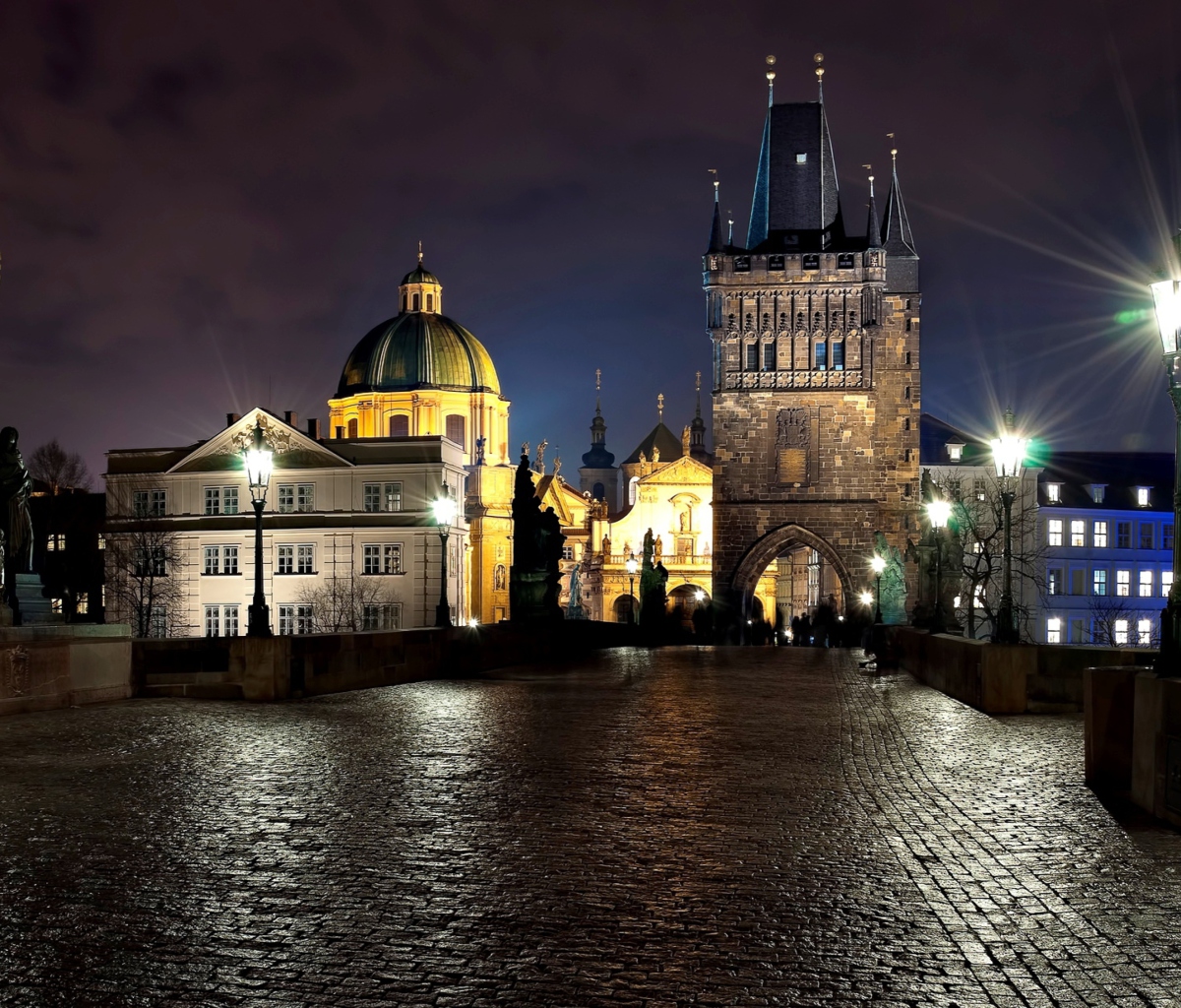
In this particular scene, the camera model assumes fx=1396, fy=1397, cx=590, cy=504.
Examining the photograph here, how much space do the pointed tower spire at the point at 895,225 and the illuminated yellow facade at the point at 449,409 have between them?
A: 32810mm

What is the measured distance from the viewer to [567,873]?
712 centimetres

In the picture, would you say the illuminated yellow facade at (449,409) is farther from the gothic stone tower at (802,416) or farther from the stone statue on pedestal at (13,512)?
the stone statue on pedestal at (13,512)

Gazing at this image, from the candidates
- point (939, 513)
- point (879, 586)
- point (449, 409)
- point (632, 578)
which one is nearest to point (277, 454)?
point (632, 578)

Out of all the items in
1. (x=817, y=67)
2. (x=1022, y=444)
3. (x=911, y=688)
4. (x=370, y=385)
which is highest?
(x=817, y=67)

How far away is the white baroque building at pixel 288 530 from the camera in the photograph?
69688 millimetres

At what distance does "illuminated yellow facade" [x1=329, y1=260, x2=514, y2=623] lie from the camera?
9838 cm

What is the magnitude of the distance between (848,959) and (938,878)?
5.57 feet

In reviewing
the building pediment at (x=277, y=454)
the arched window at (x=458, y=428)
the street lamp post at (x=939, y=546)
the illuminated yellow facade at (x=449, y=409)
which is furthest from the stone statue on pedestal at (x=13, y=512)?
the arched window at (x=458, y=428)

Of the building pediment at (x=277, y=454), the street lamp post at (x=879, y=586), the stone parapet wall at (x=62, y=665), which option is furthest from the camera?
the building pediment at (x=277, y=454)

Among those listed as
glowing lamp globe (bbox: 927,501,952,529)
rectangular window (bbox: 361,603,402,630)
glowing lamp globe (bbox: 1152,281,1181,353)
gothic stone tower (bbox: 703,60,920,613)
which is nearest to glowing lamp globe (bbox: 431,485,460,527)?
glowing lamp globe (bbox: 927,501,952,529)

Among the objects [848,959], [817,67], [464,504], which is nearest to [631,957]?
[848,959]

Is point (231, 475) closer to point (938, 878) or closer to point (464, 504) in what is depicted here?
point (464, 504)

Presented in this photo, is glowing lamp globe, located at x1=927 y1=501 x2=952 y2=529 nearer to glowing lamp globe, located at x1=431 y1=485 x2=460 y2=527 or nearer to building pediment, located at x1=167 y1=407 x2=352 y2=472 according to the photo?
glowing lamp globe, located at x1=431 y1=485 x2=460 y2=527

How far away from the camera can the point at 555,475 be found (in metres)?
110
